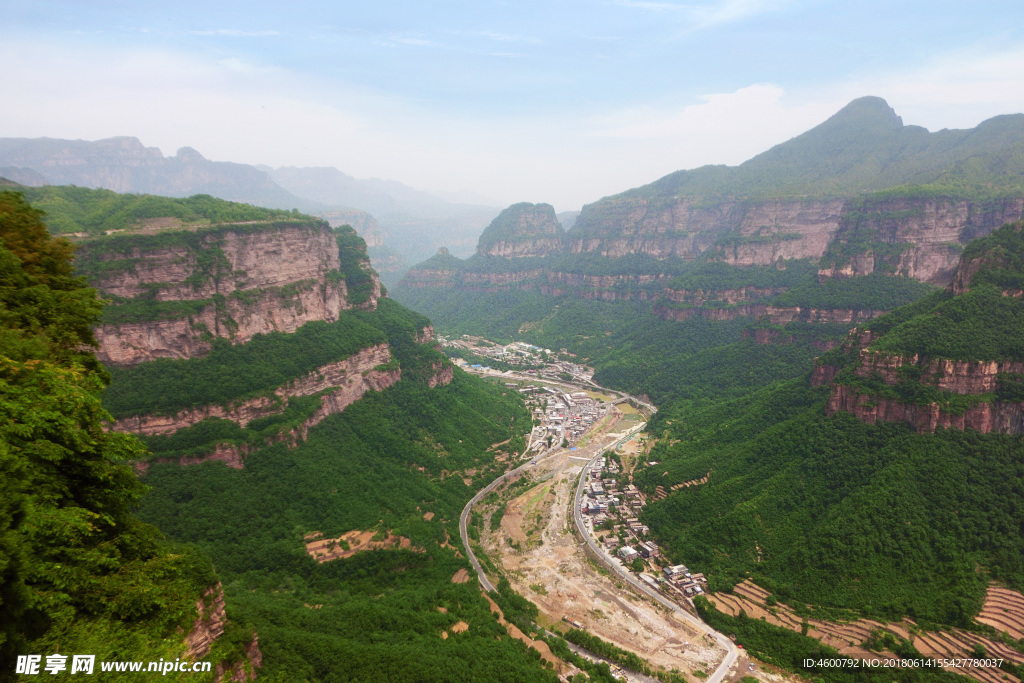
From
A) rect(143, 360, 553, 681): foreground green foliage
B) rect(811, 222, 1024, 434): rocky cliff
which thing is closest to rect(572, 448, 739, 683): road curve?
rect(143, 360, 553, 681): foreground green foliage

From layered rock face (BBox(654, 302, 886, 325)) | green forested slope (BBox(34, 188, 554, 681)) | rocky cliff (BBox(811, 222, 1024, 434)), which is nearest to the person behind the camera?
green forested slope (BBox(34, 188, 554, 681))

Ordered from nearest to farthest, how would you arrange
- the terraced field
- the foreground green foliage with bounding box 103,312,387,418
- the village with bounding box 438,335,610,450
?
the terraced field → the foreground green foliage with bounding box 103,312,387,418 → the village with bounding box 438,335,610,450

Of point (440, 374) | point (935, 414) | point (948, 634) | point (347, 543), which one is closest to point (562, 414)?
point (440, 374)

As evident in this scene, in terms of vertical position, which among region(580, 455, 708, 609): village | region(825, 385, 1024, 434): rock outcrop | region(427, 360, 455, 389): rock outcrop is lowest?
region(580, 455, 708, 609): village

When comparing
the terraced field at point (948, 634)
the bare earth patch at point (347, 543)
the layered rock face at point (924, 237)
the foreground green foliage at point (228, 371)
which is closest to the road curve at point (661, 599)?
the terraced field at point (948, 634)

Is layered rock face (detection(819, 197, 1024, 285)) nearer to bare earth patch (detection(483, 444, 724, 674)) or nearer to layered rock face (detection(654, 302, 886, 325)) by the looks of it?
layered rock face (detection(654, 302, 886, 325))

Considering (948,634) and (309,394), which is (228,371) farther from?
(948,634)

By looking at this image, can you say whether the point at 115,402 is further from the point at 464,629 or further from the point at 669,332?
the point at 669,332
